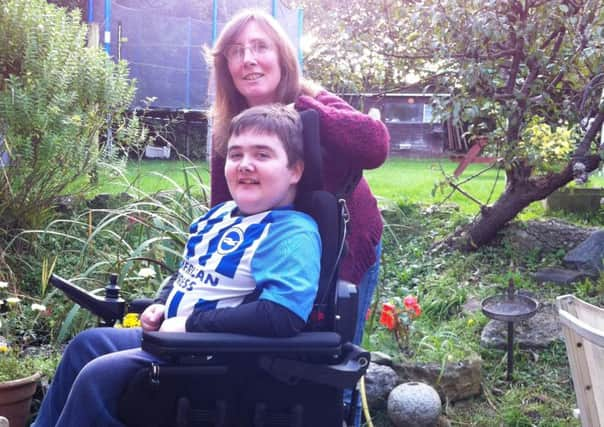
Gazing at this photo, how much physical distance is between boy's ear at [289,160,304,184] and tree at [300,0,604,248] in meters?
2.43

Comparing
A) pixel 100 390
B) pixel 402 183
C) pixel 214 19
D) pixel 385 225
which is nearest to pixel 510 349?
pixel 385 225

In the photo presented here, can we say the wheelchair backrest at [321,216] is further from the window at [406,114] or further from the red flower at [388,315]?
the window at [406,114]

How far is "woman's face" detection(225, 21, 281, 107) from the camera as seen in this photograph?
2260mm

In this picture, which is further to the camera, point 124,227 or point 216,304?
point 124,227

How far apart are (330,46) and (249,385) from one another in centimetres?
396

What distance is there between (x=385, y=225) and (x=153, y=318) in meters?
2.52

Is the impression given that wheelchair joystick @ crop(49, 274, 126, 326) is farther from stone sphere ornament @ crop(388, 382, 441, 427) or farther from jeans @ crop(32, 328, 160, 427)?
stone sphere ornament @ crop(388, 382, 441, 427)

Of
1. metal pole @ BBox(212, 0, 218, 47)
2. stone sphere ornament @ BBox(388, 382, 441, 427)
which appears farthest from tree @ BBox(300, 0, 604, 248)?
metal pole @ BBox(212, 0, 218, 47)

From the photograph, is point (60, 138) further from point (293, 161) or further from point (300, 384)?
point (300, 384)

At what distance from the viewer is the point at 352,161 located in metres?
2.07

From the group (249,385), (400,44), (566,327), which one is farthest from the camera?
(400,44)

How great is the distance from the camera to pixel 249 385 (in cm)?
179

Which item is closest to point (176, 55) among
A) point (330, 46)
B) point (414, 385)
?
point (330, 46)

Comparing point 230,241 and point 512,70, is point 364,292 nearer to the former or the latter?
point 230,241
